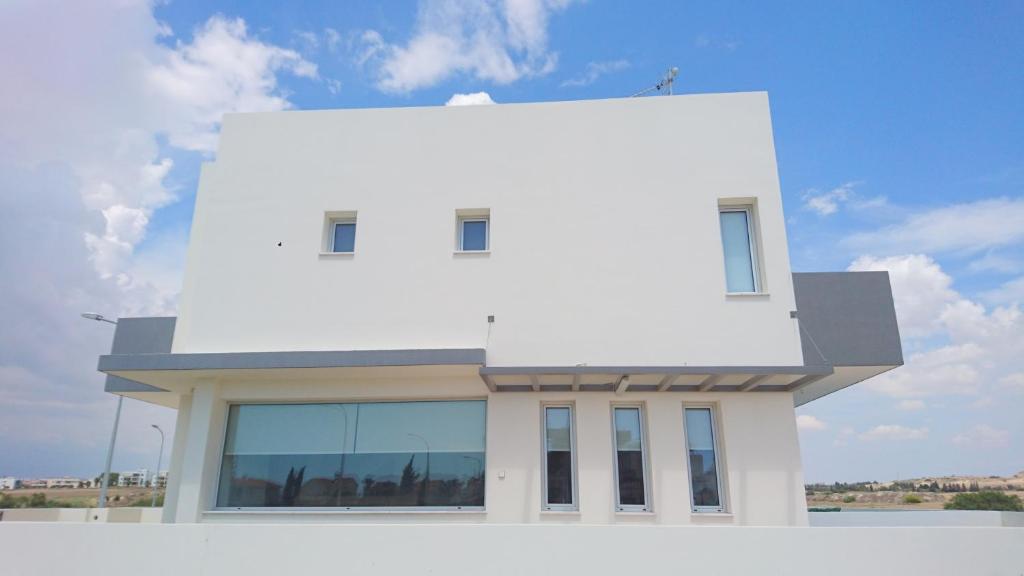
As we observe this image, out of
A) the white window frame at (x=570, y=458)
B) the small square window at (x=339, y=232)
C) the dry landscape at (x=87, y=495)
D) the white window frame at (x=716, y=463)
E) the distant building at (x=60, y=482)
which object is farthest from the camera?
the distant building at (x=60, y=482)

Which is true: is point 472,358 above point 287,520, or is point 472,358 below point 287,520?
above

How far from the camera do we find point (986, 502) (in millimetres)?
17047

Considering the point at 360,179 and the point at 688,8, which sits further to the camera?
the point at 688,8

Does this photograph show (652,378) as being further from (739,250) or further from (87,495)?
(87,495)

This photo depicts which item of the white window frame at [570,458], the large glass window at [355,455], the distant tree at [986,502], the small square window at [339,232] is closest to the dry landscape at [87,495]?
the large glass window at [355,455]

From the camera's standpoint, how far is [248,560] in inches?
244

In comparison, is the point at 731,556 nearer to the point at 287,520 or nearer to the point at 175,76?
the point at 287,520

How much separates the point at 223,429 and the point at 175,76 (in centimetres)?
689

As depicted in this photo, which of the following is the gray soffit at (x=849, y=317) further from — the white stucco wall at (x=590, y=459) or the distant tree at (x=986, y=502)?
the distant tree at (x=986, y=502)

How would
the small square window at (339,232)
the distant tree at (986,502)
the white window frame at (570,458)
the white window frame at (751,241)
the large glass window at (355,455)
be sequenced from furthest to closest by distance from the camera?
the distant tree at (986,502) < the small square window at (339,232) < the white window frame at (751,241) < the large glass window at (355,455) < the white window frame at (570,458)

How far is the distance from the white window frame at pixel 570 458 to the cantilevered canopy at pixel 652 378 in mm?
322

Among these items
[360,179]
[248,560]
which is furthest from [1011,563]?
[360,179]

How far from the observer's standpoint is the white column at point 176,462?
9195 millimetres

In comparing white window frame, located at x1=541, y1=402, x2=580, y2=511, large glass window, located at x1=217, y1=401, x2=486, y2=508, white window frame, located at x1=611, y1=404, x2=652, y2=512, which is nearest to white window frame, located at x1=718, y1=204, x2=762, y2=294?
white window frame, located at x1=611, y1=404, x2=652, y2=512
